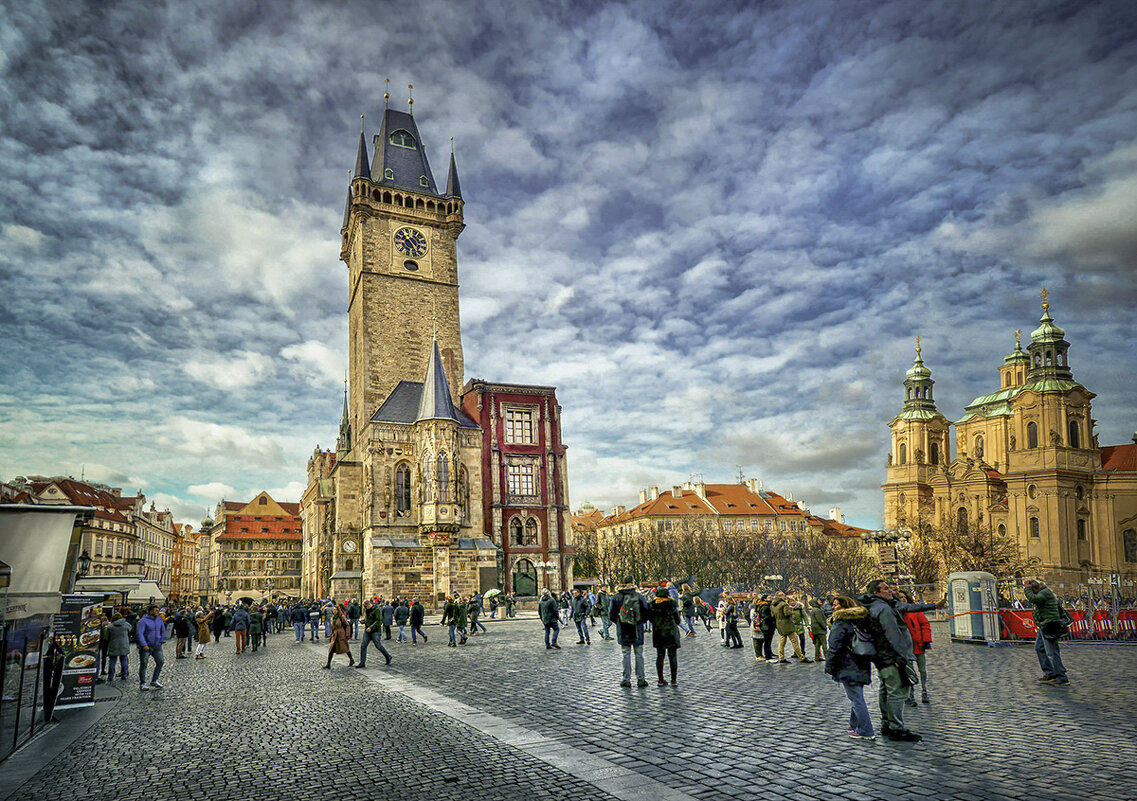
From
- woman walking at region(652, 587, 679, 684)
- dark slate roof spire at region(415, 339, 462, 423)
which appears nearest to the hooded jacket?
woman walking at region(652, 587, 679, 684)

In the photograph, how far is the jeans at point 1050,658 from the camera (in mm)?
12828

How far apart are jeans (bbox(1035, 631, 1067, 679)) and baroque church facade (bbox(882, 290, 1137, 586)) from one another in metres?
61.5

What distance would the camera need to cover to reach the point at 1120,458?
262ft

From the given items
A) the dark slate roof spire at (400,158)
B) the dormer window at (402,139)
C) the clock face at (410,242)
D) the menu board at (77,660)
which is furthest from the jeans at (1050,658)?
the dormer window at (402,139)

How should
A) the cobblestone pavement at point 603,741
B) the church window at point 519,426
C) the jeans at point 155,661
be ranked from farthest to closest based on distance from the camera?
the church window at point 519,426 → the jeans at point 155,661 → the cobblestone pavement at point 603,741

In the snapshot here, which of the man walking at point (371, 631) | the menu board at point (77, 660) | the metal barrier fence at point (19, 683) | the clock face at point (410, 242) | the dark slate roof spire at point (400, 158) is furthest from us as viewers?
the dark slate roof spire at point (400, 158)

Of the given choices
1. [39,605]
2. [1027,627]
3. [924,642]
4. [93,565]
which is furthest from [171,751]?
[93,565]

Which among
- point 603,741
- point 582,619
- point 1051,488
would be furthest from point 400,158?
point 1051,488

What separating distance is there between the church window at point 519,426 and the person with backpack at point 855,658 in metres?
49.8

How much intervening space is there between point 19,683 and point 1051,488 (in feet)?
271

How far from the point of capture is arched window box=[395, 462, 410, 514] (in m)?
52.1

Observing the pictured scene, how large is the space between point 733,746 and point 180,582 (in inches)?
6390

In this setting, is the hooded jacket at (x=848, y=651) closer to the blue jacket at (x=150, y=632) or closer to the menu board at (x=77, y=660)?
the menu board at (x=77, y=660)

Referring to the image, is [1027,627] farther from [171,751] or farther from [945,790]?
[171,751]
